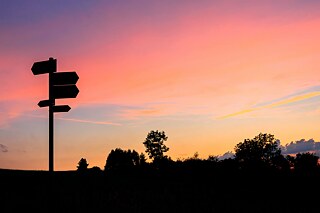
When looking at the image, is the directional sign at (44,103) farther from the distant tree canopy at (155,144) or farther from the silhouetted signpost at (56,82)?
the distant tree canopy at (155,144)

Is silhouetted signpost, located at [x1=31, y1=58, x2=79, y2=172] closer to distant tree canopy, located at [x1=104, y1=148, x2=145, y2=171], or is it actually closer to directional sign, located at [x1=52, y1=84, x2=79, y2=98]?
directional sign, located at [x1=52, y1=84, x2=79, y2=98]

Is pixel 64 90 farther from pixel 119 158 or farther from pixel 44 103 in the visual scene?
pixel 119 158

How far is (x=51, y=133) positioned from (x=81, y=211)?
4.55 m

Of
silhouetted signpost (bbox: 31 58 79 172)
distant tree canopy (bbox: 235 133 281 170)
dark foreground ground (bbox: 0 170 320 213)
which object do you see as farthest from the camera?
distant tree canopy (bbox: 235 133 281 170)

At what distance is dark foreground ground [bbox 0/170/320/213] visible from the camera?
12.6 meters

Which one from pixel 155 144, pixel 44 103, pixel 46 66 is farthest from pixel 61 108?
pixel 155 144

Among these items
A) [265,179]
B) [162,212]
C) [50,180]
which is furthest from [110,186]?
[265,179]

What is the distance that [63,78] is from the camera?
30.2ft

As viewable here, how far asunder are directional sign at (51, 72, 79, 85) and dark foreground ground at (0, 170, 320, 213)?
2.90 m

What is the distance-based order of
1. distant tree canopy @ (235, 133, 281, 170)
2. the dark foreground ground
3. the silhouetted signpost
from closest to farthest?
the silhouetted signpost, the dark foreground ground, distant tree canopy @ (235, 133, 281, 170)

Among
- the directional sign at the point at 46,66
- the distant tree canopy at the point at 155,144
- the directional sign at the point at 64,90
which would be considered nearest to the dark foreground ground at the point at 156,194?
the directional sign at the point at 64,90

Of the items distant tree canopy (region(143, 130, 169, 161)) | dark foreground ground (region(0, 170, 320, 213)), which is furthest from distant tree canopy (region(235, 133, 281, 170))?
dark foreground ground (region(0, 170, 320, 213))

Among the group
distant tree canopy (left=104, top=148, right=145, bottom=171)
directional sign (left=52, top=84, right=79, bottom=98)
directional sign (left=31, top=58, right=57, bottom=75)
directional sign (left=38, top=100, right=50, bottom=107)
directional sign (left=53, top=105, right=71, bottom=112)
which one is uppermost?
distant tree canopy (left=104, top=148, right=145, bottom=171)

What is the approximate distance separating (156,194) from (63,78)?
826cm
